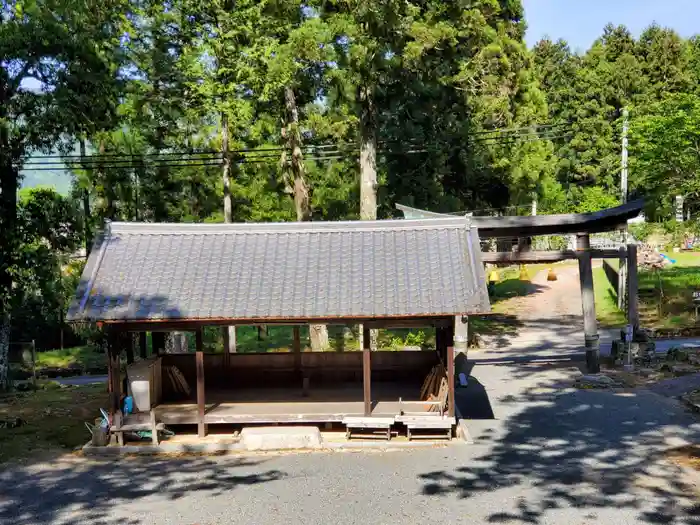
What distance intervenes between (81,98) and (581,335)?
23.1 meters

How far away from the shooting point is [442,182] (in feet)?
120

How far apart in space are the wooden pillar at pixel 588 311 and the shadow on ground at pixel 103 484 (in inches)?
484

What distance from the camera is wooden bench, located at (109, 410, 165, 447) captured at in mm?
14359

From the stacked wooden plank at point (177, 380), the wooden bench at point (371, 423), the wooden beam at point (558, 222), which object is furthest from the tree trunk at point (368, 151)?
the wooden bench at point (371, 423)

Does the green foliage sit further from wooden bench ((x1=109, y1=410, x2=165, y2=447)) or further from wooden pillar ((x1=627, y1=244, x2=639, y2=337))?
wooden bench ((x1=109, y1=410, x2=165, y2=447))

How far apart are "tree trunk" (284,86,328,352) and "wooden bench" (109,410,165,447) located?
11.8 meters

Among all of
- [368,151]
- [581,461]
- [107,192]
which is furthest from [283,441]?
[107,192]

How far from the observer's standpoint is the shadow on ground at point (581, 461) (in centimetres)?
Answer: 1044

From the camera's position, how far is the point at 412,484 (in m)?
11.8

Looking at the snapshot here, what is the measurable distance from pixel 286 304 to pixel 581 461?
265 inches

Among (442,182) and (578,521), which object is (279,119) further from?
(578,521)

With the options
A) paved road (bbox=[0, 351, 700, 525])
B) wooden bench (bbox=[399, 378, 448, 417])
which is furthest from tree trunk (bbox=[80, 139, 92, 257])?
wooden bench (bbox=[399, 378, 448, 417])

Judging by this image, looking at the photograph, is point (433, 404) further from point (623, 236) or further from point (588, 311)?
point (623, 236)

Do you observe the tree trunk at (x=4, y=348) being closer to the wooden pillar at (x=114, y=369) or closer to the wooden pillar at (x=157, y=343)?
the wooden pillar at (x=157, y=343)
